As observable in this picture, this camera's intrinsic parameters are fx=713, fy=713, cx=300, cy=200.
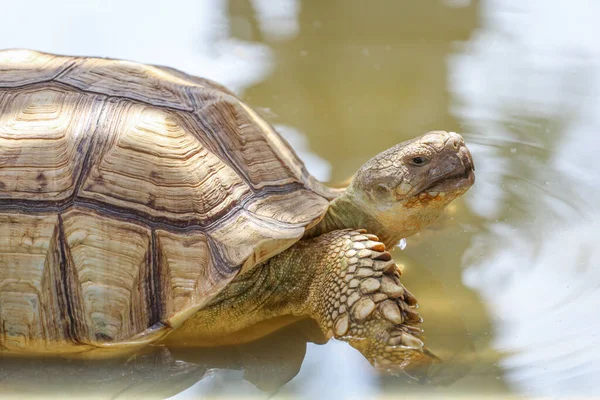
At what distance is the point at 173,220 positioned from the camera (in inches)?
123

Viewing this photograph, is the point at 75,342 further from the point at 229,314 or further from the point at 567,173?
the point at 567,173

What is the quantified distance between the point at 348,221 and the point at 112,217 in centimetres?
122

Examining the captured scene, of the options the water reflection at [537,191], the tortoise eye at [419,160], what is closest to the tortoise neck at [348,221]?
the tortoise eye at [419,160]

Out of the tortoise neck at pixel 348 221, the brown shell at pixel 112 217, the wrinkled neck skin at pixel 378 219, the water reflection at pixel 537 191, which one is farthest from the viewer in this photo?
the tortoise neck at pixel 348 221

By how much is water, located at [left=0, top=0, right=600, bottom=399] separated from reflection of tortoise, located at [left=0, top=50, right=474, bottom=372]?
21 cm

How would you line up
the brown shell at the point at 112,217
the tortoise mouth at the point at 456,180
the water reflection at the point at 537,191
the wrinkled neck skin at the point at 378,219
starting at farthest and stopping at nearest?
the wrinkled neck skin at the point at 378,219
the tortoise mouth at the point at 456,180
the water reflection at the point at 537,191
the brown shell at the point at 112,217

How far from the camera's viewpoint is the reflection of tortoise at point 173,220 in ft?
10.0

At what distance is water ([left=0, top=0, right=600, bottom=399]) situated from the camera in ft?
10.2

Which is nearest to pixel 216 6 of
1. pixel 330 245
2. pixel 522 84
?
pixel 522 84

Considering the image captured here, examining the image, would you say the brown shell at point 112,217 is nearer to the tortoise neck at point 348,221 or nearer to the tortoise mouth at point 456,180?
the tortoise neck at point 348,221

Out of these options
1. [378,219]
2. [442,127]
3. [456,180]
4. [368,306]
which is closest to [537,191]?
[442,127]

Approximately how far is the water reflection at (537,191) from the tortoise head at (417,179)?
546 mm

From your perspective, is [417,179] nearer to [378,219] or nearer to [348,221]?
[378,219]

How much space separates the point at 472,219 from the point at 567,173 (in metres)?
0.82
